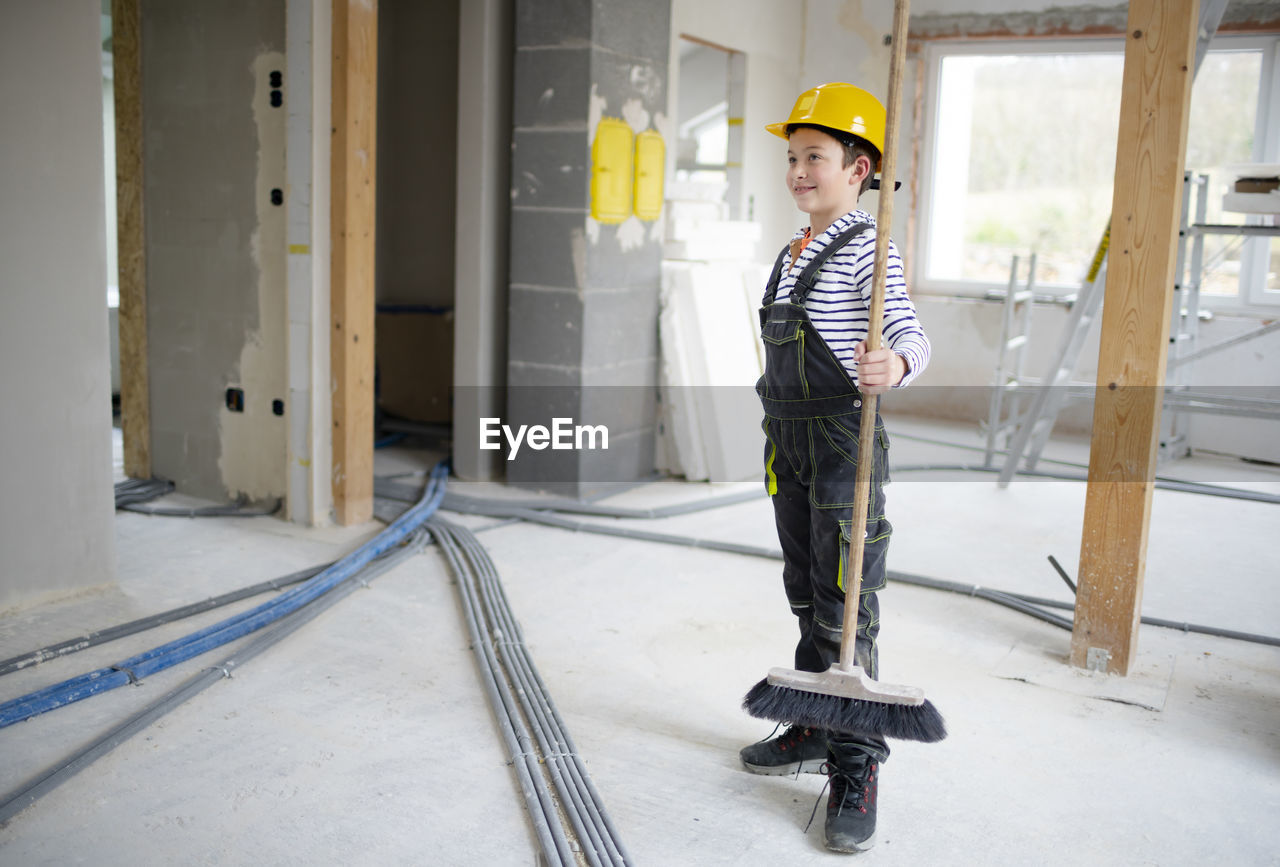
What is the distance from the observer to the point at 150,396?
486 centimetres

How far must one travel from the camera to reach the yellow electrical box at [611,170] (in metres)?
4.82

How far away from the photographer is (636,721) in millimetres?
2779

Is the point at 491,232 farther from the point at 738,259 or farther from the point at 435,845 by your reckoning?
the point at 435,845

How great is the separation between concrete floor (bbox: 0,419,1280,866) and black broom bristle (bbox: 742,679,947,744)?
0.28m

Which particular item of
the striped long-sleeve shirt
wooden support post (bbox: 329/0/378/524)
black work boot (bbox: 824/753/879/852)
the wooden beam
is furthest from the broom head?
the wooden beam

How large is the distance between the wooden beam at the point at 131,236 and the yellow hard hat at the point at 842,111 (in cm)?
358

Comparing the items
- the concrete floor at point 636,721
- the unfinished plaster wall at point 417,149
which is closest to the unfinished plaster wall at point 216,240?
the concrete floor at point 636,721

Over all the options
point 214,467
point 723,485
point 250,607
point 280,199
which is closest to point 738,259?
point 723,485

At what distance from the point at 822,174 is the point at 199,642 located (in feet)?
7.01

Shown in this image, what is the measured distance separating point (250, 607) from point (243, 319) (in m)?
1.49

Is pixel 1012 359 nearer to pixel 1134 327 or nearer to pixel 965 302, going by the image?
pixel 965 302

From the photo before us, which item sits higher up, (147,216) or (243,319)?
(147,216)

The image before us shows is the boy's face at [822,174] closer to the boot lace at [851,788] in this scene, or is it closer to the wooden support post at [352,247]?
the boot lace at [851,788]

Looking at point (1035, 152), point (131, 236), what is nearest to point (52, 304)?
point (131, 236)
